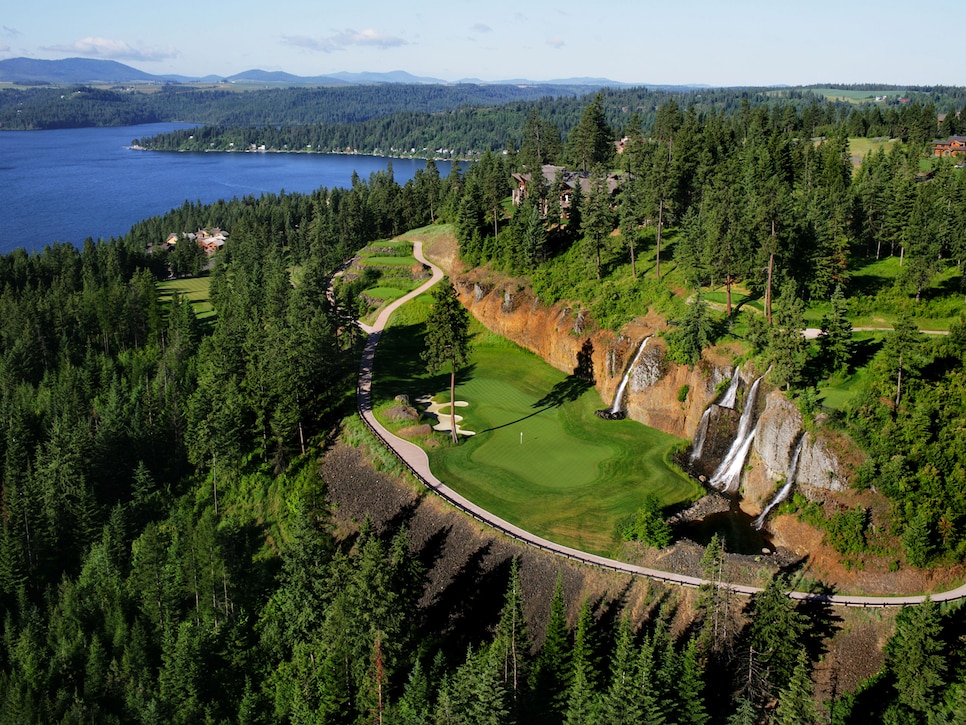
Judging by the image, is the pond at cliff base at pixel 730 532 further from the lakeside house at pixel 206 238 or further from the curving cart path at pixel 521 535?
the lakeside house at pixel 206 238

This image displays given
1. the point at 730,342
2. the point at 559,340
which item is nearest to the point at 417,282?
the point at 559,340

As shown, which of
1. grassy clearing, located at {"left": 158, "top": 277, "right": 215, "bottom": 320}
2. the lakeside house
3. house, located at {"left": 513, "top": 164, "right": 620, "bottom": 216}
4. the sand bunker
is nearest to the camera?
the sand bunker

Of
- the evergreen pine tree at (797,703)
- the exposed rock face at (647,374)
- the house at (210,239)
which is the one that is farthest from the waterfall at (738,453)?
the house at (210,239)

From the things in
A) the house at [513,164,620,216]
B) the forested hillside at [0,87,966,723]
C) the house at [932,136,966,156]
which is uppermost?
the house at [932,136,966,156]

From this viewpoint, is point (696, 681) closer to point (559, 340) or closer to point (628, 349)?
point (628, 349)

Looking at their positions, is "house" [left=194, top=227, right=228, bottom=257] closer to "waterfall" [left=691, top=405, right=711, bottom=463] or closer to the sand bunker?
the sand bunker

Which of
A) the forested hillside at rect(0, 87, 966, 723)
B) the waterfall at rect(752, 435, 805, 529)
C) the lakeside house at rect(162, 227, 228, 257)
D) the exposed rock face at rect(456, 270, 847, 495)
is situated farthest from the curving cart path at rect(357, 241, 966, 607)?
the lakeside house at rect(162, 227, 228, 257)

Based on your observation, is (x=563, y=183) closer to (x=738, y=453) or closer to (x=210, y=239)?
(x=738, y=453)

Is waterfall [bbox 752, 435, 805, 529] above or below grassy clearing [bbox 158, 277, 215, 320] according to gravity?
above
